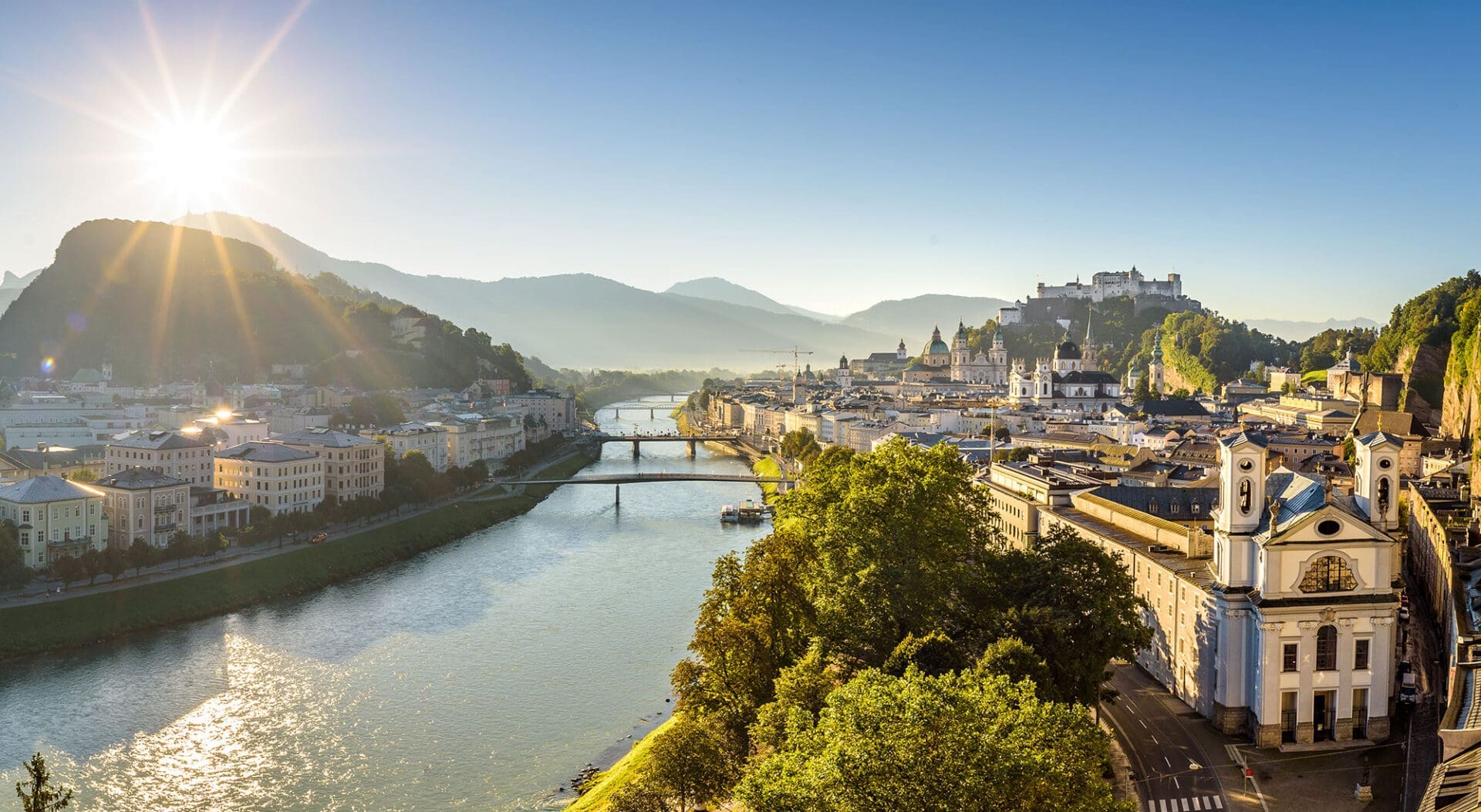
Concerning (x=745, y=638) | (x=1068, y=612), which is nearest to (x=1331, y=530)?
(x=1068, y=612)

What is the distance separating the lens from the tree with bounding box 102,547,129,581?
104 ft

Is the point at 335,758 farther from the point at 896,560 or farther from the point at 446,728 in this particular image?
the point at 896,560

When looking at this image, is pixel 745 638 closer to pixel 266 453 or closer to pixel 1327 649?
pixel 1327 649

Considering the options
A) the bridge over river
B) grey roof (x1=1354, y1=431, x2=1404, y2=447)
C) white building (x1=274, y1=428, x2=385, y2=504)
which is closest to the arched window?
grey roof (x1=1354, y1=431, x2=1404, y2=447)

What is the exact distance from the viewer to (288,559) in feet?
121

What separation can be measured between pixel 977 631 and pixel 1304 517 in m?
5.58

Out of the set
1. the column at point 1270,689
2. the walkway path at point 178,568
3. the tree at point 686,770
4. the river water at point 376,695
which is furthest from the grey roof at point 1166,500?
the walkway path at point 178,568

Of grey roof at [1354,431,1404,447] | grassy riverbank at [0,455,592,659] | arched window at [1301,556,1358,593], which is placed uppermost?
grey roof at [1354,431,1404,447]

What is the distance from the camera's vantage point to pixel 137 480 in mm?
35625

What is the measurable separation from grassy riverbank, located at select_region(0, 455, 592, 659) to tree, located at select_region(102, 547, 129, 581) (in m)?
0.98

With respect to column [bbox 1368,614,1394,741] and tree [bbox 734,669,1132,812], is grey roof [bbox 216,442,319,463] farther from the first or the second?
column [bbox 1368,614,1394,741]

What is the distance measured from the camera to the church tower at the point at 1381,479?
19.0 m

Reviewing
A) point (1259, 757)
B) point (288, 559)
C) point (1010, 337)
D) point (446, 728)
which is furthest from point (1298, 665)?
point (1010, 337)

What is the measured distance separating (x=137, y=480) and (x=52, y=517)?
3.44m
